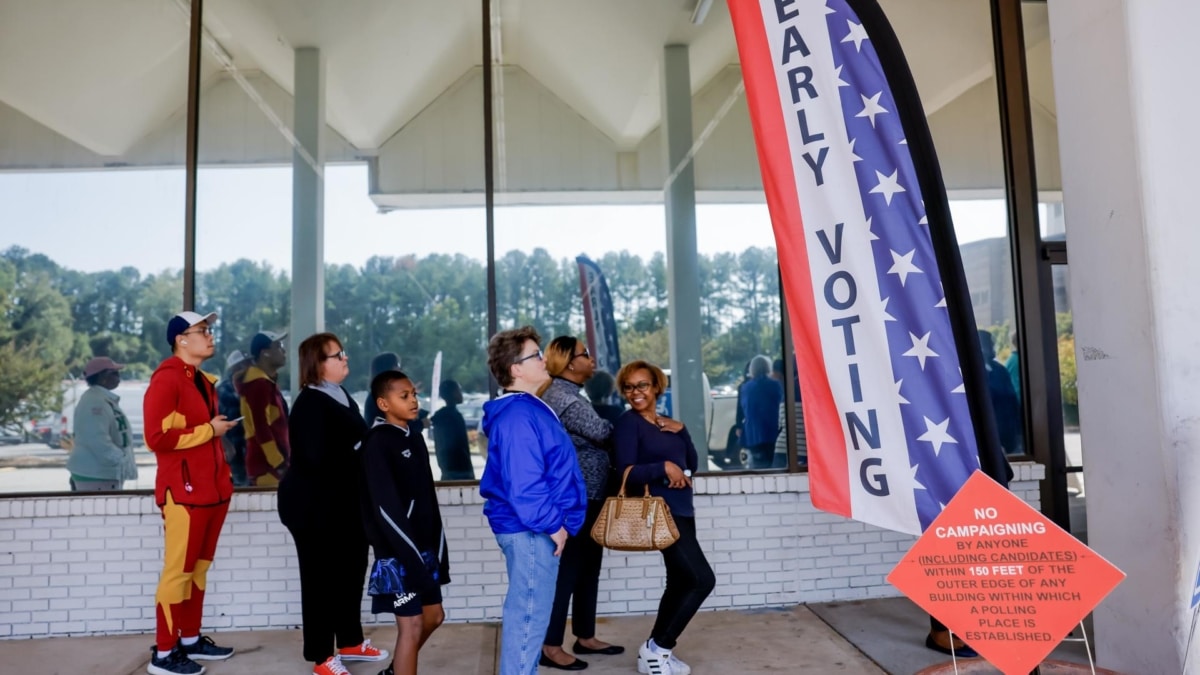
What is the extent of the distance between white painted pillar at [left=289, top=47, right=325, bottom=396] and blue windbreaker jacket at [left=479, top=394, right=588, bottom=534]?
11.8 feet

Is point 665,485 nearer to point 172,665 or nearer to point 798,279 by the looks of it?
point 798,279

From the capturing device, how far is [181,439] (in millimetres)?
3873

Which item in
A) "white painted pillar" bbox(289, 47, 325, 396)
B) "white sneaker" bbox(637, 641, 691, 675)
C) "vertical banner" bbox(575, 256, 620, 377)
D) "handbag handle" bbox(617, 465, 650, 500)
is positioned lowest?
"white sneaker" bbox(637, 641, 691, 675)

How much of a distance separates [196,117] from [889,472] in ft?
15.1

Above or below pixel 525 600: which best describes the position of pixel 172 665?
below

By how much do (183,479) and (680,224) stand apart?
4.11 m

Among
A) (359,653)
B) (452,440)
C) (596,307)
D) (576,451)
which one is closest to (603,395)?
(596,307)

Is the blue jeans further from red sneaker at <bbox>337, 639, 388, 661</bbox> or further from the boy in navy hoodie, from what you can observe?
red sneaker at <bbox>337, 639, 388, 661</bbox>

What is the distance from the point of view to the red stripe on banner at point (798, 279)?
261 cm

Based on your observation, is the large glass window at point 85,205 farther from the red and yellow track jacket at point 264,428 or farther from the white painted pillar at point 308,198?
the white painted pillar at point 308,198

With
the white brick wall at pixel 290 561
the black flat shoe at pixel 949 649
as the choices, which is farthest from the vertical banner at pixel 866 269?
the white brick wall at pixel 290 561

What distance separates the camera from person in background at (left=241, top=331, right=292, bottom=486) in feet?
17.2

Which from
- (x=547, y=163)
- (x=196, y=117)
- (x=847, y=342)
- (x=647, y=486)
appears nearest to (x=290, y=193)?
(x=196, y=117)

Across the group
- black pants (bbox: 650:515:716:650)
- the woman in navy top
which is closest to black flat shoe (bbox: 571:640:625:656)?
the woman in navy top
